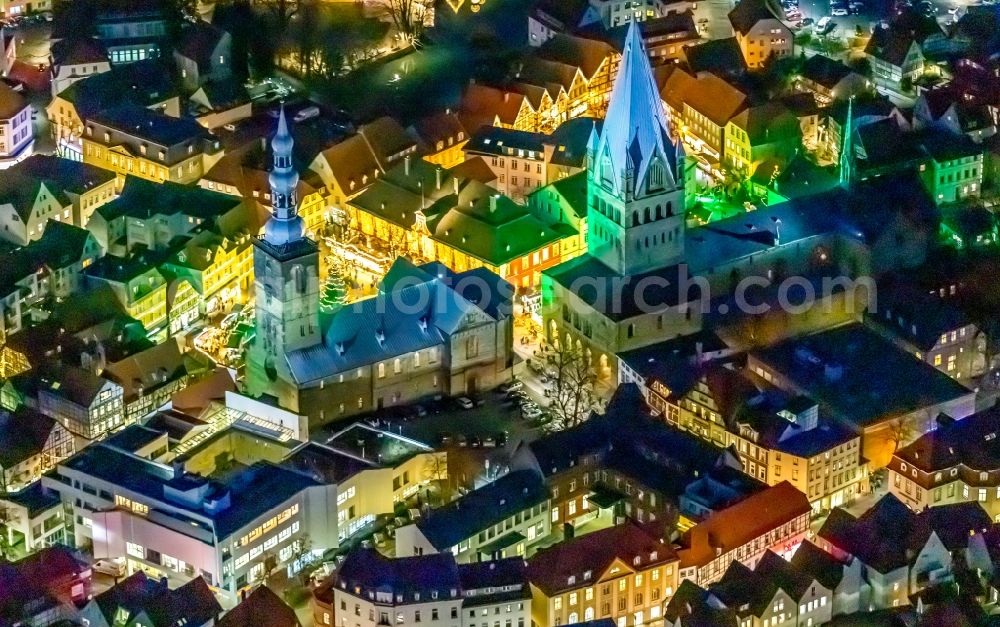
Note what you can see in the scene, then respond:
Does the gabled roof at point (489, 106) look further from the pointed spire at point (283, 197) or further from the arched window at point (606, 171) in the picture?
the pointed spire at point (283, 197)

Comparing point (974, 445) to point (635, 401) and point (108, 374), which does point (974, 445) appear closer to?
point (635, 401)

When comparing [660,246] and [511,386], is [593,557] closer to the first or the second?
[511,386]

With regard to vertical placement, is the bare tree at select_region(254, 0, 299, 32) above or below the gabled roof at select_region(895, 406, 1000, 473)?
below

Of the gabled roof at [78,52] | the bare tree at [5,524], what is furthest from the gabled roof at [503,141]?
the bare tree at [5,524]

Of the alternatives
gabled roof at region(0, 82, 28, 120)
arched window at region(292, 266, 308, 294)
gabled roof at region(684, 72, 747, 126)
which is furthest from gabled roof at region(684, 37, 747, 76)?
arched window at region(292, 266, 308, 294)

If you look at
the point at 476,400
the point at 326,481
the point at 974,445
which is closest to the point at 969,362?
the point at 974,445

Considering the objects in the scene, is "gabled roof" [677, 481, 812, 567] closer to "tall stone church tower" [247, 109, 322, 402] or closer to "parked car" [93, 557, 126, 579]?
"tall stone church tower" [247, 109, 322, 402]
